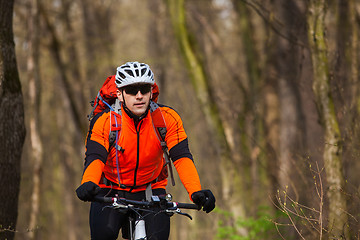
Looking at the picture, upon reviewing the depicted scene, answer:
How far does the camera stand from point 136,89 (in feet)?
15.8

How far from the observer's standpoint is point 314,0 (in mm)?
6879

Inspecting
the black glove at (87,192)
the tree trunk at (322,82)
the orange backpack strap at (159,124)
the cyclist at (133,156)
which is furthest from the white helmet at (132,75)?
the tree trunk at (322,82)

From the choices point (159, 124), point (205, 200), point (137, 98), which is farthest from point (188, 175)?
point (137, 98)

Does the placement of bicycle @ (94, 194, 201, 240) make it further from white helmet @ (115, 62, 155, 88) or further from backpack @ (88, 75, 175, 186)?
white helmet @ (115, 62, 155, 88)

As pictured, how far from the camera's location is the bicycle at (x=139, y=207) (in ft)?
14.1

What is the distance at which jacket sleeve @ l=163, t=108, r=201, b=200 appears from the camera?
479 cm

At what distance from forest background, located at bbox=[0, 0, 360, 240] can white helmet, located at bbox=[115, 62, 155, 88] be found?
1.58 meters

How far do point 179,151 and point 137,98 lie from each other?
1.90ft

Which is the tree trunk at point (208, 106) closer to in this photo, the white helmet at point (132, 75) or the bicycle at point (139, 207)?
the white helmet at point (132, 75)

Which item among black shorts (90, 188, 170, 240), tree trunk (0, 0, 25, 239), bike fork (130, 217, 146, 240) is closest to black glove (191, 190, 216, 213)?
black shorts (90, 188, 170, 240)

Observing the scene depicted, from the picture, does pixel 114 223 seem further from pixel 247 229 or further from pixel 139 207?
pixel 247 229

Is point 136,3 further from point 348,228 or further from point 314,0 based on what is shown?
point 348,228

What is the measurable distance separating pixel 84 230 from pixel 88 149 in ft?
74.1

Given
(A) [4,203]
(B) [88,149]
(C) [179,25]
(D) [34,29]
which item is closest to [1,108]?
(A) [4,203]
